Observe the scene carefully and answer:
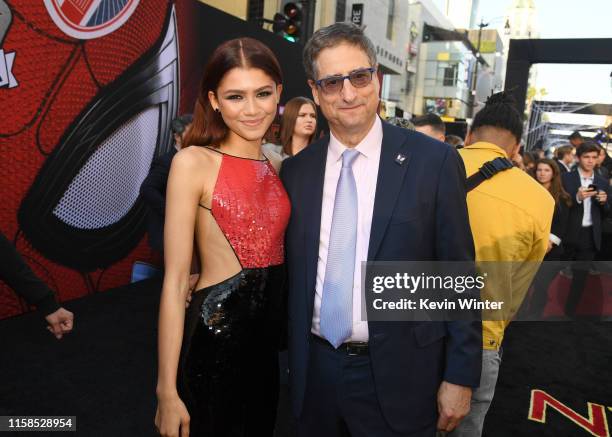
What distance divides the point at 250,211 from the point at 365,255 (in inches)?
18.9

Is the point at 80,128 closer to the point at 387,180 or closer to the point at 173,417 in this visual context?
the point at 173,417

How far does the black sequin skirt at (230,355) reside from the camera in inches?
66.1

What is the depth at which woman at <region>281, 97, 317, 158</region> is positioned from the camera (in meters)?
4.47

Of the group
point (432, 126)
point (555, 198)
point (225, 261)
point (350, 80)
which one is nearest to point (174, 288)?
point (225, 261)

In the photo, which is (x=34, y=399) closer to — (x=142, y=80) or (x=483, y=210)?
(x=483, y=210)

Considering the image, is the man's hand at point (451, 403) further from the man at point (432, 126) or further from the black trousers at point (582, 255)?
the black trousers at point (582, 255)

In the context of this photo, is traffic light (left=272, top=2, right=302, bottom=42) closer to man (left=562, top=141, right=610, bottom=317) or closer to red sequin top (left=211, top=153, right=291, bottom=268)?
man (left=562, top=141, right=610, bottom=317)

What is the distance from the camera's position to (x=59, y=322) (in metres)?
2.09

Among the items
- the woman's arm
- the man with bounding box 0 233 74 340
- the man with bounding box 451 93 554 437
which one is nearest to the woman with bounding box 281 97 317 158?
the man with bounding box 451 93 554 437

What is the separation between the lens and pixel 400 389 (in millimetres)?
1627

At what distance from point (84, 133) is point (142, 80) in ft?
3.68

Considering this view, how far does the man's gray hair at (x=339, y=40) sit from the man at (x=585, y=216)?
5.05m

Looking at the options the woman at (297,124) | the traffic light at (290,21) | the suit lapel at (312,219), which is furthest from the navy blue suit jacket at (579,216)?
the traffic light at (290,21)

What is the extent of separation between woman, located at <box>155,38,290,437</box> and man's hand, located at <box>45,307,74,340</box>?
746 millimetres
